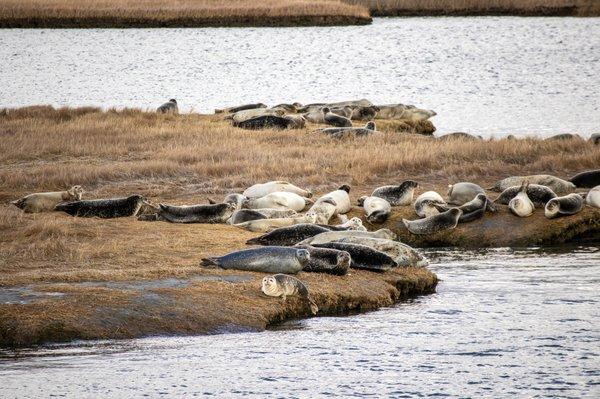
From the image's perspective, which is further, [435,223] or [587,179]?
[587,179]

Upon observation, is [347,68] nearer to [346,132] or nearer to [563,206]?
[346,132]

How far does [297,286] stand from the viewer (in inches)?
547

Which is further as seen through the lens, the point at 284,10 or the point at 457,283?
the point at 284,10

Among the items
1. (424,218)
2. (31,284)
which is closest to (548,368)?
(31,284)

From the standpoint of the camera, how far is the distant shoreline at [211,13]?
8375 cm

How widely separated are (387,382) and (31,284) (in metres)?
4.87

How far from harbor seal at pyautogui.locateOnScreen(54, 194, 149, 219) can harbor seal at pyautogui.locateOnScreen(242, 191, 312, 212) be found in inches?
75.3

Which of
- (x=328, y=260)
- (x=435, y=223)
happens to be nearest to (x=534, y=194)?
(x=435, y=223)

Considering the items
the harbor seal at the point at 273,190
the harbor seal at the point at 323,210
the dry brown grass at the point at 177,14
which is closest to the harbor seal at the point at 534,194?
Result: the harbor seal at the point at 323,210

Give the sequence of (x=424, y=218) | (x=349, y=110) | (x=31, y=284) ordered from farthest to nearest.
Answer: (x=349, y=110) → (x=424, y=218) → (x=31, y=284)

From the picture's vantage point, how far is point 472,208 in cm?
1912

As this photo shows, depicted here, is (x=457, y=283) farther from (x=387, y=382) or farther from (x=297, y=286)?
(x=387, y=382)

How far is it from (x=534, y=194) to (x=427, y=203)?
1.95m

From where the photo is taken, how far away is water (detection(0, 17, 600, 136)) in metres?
48.7
